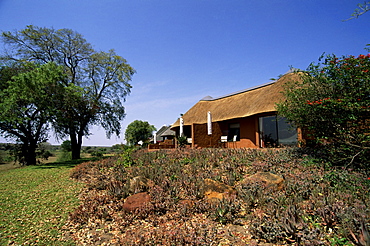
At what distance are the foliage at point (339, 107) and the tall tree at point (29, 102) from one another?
48.9ft

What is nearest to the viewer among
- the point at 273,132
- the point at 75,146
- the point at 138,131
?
the point at 273,132

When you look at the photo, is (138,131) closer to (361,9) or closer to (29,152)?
(29,152)

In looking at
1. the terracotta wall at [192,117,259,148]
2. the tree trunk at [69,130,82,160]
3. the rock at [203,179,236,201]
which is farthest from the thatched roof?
the tree trunk at [69,130,82,160]

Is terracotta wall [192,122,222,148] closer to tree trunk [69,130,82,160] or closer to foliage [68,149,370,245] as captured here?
foliage [68,149,370,245]

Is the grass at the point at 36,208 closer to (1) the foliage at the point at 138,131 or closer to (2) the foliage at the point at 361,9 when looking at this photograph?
(2) the foliage at the point at 361,9

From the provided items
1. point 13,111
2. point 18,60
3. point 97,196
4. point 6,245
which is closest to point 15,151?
point 13,111

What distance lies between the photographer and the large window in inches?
508

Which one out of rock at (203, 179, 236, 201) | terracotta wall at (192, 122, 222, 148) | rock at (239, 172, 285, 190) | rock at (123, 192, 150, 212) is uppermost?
terracotta wall at (192, 122, 222, 148)

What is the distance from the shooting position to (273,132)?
1347 cm

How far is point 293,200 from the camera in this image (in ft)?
16.7

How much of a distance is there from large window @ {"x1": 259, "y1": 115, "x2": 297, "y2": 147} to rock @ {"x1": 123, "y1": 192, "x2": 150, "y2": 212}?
9.23 m

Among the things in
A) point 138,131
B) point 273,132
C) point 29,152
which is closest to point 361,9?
point 273,132

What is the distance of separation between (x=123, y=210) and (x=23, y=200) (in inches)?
158

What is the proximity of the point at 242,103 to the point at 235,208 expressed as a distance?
37.4 ft
